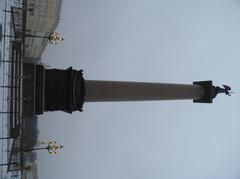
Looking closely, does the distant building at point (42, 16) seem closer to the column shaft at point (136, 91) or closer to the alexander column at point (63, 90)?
the column shaft at point (136, 91)

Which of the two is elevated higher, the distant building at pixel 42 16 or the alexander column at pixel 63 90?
the distant building at pixel 42 16

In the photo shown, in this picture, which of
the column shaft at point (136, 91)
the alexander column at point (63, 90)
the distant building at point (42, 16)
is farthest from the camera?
the distant building at point (42, 16)

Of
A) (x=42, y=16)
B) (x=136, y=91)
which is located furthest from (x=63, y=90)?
(x=42, y=16)

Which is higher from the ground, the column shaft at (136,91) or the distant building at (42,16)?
the distant building at (42,16)

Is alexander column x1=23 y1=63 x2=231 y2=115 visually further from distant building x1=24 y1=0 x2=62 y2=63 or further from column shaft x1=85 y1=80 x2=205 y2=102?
distant building x1=24 y1=0 x2=62 y2=63

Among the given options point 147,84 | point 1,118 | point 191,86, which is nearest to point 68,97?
point 147,84

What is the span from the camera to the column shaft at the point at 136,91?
17.5 metres

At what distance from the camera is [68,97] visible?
664 inches

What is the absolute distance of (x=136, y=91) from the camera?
18547 mm

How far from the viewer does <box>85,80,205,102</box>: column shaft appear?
17516mm

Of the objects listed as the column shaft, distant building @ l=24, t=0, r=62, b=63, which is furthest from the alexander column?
distant building @ l=24, t=0, r=62, b=63

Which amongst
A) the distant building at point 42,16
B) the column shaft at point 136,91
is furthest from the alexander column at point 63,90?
the distant building at point 42,16

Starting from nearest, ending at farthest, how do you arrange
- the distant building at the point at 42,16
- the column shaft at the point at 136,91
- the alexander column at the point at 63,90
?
the alexander column at the point at 63,90 < the column shaft at the point at 136,91 < the distant building at the point at 42,16

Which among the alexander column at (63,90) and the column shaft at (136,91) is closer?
the alexander column at (63,90)
